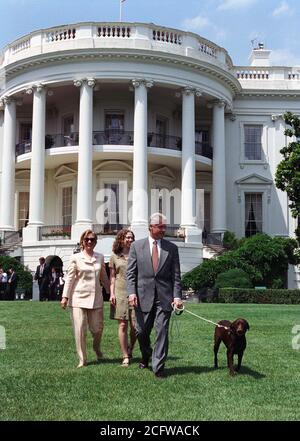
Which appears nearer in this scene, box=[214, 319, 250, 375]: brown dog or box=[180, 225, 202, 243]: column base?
box=[214, 319, 250, 375]: brown dog

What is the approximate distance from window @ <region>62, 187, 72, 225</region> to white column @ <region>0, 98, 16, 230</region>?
285cm

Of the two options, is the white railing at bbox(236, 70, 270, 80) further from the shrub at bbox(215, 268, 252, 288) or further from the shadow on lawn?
the shadow on lawn

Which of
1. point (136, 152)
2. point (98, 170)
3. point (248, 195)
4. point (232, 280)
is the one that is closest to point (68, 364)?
point (232, 280)

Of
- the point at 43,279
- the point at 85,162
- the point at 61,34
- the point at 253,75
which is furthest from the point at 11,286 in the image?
the point at 253,75

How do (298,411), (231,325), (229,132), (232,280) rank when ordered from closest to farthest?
(298,411)
(231,325)
(232,280)
(229,132)

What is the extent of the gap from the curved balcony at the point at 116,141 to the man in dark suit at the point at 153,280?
25697mm

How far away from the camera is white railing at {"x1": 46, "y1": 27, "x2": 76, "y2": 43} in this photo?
33.1 meters

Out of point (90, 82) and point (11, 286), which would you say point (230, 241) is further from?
point (11, 286)

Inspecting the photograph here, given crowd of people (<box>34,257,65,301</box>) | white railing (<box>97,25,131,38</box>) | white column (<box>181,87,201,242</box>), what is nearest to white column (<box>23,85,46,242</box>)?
white railing (<box>97,25,131,38</box>)

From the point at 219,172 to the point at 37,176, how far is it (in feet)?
31.6

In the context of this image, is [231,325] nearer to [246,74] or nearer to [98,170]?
[98,170]

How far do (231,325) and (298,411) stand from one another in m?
2.04

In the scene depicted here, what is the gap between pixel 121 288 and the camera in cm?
929

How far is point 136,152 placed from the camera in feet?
105
